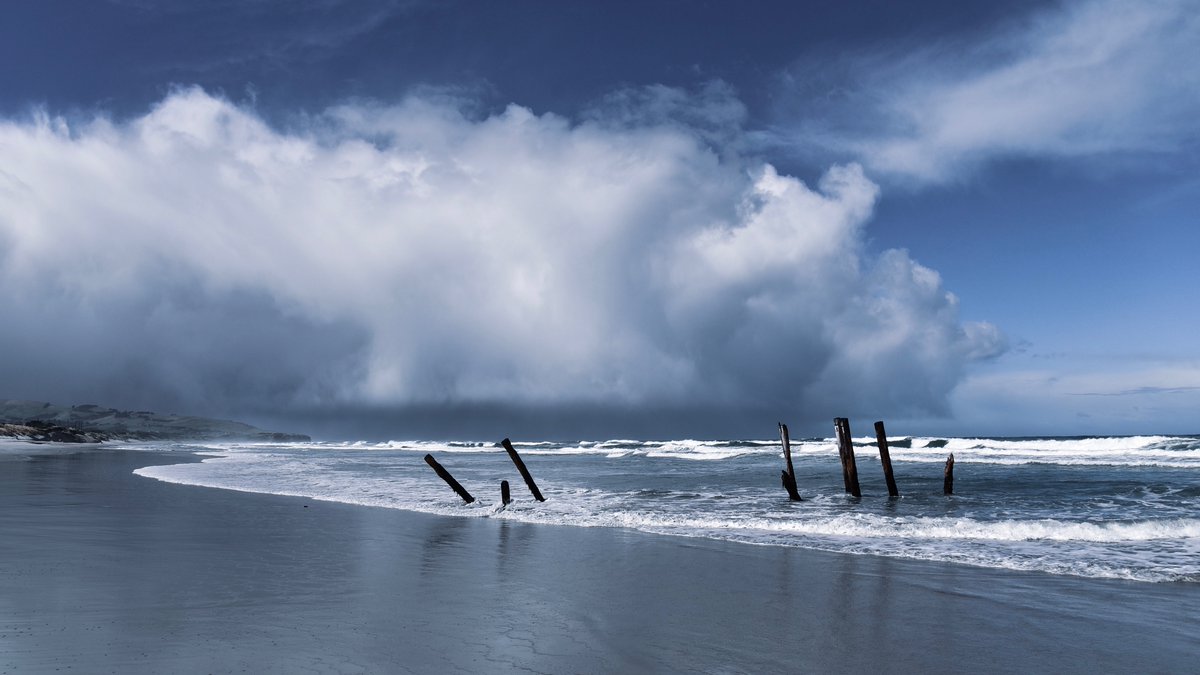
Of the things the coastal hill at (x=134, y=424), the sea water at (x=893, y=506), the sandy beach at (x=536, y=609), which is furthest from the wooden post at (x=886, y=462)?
the coastal hill at (x=134, y=424)

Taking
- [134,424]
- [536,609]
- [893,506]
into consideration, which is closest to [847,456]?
[893,506]

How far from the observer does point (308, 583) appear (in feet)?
30.6

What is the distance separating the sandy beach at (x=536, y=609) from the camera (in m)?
6.24

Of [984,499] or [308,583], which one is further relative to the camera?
[984,499]

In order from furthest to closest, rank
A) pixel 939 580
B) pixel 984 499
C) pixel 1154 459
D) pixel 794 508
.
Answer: pixel 1154 459, pixel 984 499, pixel 794 508, pixel 939 580

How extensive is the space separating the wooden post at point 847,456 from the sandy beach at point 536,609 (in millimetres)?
9952

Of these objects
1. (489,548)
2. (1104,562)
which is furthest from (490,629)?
(1104,562)

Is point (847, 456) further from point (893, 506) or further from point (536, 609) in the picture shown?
point (536, 609)

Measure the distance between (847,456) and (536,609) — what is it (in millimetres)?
16991

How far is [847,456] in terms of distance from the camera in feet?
74.2

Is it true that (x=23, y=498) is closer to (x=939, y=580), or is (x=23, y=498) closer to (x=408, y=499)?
(x=408, y=499)

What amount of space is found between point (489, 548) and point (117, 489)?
17.5 metres

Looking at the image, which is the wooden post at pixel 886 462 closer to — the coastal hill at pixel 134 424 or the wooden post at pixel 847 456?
the wooden post at pixel 847 456

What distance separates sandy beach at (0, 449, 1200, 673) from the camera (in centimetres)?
624
